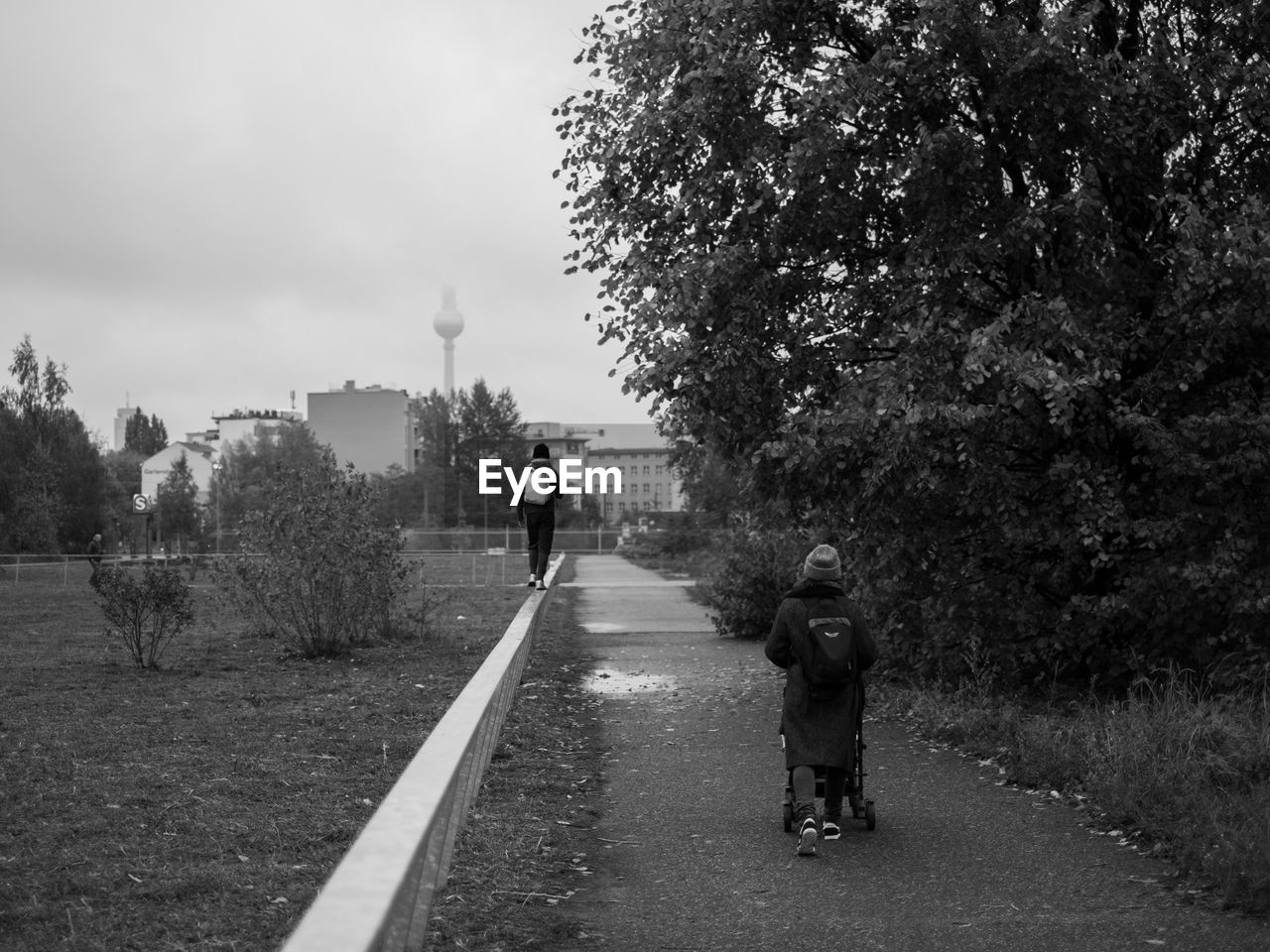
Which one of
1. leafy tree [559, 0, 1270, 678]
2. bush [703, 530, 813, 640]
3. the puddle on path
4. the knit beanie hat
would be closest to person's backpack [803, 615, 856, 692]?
the knit beanie hat

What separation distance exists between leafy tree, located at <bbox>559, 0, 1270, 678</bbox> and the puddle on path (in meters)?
2.68

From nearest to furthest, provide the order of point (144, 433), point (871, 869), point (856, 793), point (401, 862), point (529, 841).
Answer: point (401, 862), point (871, 869), point (529, 841), point (856, 793), point (144, 433)

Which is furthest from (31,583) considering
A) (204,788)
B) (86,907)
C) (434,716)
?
(86,907)

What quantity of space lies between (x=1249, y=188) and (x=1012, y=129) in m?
2.10

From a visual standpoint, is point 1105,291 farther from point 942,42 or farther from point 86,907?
point 86,907

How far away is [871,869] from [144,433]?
596 ft

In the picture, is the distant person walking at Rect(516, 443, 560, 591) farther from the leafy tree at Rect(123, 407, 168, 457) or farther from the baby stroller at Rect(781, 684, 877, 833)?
the leafy tree at Rect(123, 407, 168, 457)

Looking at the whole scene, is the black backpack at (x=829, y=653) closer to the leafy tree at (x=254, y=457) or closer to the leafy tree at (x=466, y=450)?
the leafy tree at (x=254, y=457)

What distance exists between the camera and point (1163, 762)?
909 cm

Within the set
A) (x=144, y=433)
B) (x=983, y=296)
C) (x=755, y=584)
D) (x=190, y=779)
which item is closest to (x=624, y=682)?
(x=983, y=296)

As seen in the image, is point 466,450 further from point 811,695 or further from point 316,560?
point 811,695

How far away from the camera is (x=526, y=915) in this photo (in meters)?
6.48

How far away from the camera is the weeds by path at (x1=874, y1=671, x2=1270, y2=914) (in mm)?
7199

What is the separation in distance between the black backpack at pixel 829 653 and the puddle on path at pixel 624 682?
7471 millimetres
